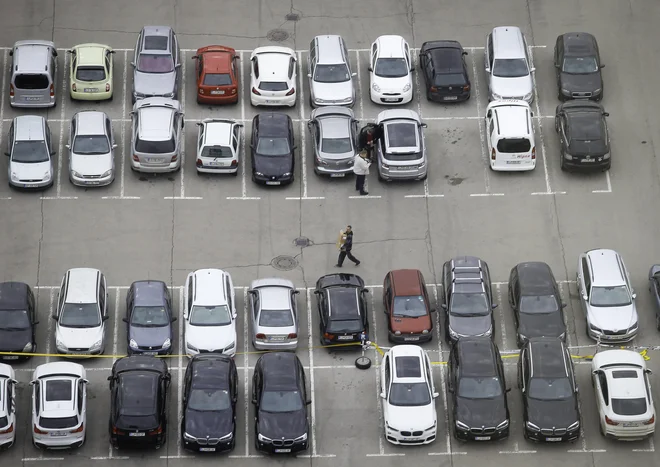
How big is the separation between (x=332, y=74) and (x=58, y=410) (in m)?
18.3

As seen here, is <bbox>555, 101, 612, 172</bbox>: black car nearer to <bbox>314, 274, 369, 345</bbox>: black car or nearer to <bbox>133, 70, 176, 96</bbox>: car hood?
<bbox>314, 274, 369, 345</bbox>: black car

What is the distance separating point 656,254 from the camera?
65.6m

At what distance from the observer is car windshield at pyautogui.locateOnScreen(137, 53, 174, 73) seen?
70188 mm

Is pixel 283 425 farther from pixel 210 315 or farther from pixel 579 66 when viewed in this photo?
pixel 579 66

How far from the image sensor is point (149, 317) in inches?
2424

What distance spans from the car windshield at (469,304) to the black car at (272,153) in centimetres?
836

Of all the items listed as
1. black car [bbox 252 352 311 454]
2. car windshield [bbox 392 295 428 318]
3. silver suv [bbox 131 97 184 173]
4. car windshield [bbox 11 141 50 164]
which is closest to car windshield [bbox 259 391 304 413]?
black car [bbox 252 352 311 454]

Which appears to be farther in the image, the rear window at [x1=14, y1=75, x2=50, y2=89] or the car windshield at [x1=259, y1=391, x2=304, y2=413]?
the rear window at [x1=14, y1=75, x2=50, y2=89]

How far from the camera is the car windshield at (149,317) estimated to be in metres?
61.5

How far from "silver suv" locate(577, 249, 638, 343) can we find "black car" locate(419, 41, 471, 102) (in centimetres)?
966

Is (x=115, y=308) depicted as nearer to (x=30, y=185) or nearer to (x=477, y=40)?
(x=30, y=185)

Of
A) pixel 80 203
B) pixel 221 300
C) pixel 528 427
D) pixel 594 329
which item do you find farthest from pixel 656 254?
pixel 80 203

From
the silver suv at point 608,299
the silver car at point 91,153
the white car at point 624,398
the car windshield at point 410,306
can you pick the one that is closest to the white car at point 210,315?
the car windshield at point 410,306

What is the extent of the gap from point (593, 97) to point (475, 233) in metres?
8.10
